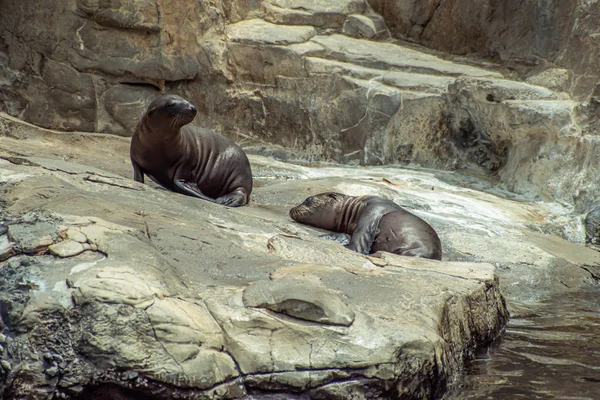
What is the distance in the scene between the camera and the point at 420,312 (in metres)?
4.05

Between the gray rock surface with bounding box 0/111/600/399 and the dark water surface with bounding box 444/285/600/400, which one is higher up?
the gray rock surface with bounding box 0/111/600/399

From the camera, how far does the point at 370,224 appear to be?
660 centimetres

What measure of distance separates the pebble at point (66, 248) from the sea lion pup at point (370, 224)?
9.75 ft

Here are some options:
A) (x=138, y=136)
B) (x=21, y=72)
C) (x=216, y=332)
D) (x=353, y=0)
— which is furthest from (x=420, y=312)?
(x=353, y=0)

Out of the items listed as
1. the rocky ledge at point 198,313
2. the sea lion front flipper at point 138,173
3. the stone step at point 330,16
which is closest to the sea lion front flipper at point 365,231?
the rocky ledge at point 198,313

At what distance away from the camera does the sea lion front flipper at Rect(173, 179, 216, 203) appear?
276 inches

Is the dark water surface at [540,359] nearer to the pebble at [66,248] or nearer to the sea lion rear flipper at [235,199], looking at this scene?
the pebble at [66,248]

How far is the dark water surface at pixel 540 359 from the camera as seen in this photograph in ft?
13.0

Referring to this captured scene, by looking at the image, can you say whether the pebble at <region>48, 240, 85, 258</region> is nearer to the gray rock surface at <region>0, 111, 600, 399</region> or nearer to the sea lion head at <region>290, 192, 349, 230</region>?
the gray rock surface at <region>0, 111, 600, 399</region>

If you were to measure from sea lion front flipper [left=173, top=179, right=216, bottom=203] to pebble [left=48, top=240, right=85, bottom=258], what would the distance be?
309cm

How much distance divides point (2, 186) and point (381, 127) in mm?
6338

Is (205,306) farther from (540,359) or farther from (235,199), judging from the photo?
(235,199)

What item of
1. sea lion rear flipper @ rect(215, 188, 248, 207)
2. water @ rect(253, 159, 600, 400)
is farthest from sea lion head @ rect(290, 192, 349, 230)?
water @ rect(253, 159, 600, 400)

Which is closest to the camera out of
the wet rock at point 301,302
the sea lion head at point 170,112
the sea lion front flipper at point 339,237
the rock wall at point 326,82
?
the wet rock at point 301,302
